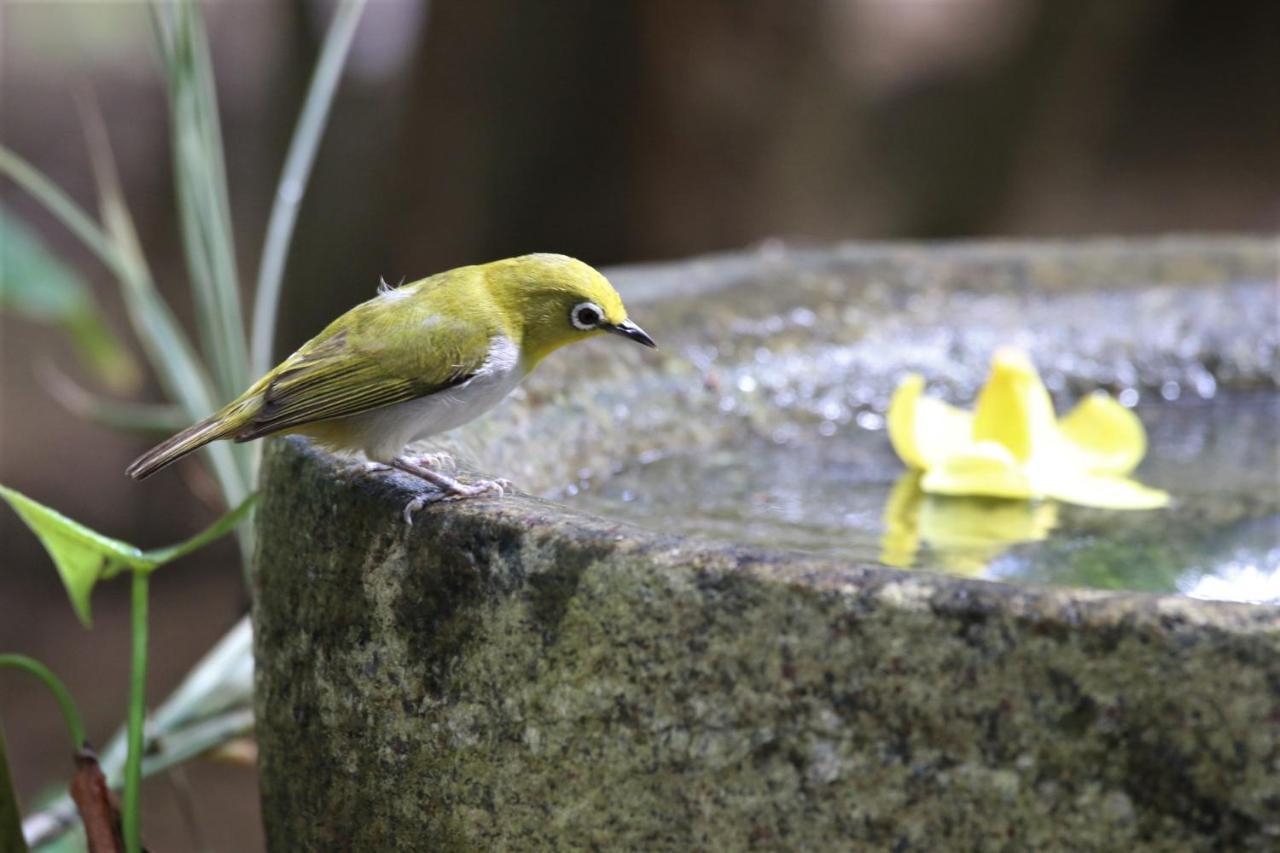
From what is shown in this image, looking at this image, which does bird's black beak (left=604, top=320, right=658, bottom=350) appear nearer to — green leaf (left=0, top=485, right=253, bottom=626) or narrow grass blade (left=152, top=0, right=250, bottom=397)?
green leaf (left=0, top=485, right=253, bottom=626)

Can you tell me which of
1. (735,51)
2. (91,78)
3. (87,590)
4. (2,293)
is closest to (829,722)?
(87,590)

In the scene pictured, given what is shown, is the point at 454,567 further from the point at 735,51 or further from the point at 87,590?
the point at 735,51

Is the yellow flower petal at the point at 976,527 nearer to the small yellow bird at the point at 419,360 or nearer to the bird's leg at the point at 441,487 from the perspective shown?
the small yellow bird at the point at 419,360

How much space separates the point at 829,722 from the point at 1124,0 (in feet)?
18.9

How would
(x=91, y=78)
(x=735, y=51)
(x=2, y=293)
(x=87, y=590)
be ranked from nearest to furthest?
1. (x=87, y=590)
2. (x=2, y=293)
3. (x=735, y=51)
4. (x=91, y=78)

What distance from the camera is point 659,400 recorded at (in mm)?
2680

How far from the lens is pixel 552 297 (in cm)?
192

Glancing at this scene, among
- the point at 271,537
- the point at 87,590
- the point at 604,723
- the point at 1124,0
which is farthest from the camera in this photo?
the point at 1124,0

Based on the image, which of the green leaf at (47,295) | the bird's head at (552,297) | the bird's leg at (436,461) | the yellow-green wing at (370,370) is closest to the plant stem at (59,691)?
the yellow-green wing at (370,370)

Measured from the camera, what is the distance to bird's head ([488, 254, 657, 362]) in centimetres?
191

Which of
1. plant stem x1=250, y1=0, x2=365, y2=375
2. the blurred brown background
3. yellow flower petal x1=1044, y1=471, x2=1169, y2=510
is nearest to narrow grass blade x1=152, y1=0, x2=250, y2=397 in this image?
plant stem x1=250, y1=0, x2=365, y2=375

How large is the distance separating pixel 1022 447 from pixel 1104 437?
7.0 inches

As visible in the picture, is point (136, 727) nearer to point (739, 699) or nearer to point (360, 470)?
point (360, 470)

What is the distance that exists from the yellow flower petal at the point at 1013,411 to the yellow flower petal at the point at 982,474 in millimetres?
21
